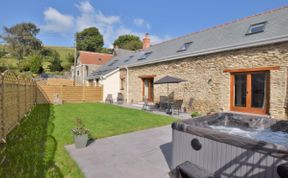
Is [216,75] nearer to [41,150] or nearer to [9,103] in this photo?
[41,150]

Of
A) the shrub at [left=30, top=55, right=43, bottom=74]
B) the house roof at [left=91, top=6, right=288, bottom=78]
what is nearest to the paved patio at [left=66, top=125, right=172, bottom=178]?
the house roof at [left=91, top=6, right=288, bottom=78]

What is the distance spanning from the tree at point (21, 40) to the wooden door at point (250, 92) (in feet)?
173

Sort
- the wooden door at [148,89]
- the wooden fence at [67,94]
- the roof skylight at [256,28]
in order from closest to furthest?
the roof skylight at [256,28], the wooden door at [148,89], the wooden fence at [67,94]

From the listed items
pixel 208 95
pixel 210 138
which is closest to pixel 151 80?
pixel 208 95

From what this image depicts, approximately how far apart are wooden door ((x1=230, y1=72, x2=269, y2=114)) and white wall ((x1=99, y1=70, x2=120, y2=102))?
1186cm

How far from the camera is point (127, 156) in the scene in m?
4.51

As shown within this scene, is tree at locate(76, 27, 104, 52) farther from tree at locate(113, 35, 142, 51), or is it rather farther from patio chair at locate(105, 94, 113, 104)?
patio chair at locate(105, 94, 113, 104)

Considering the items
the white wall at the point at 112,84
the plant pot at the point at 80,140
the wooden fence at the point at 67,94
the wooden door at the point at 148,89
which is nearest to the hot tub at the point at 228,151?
the plant pot at the point at 80,140

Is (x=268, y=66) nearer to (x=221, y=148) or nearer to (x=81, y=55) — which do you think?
(x=221, y=148)

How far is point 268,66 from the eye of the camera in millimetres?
8164

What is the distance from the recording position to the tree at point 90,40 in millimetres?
53438

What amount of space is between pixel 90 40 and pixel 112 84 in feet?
129

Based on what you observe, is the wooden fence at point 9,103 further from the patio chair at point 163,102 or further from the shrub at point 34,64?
the shrub at point 34,64

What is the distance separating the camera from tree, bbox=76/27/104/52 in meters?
53.4
